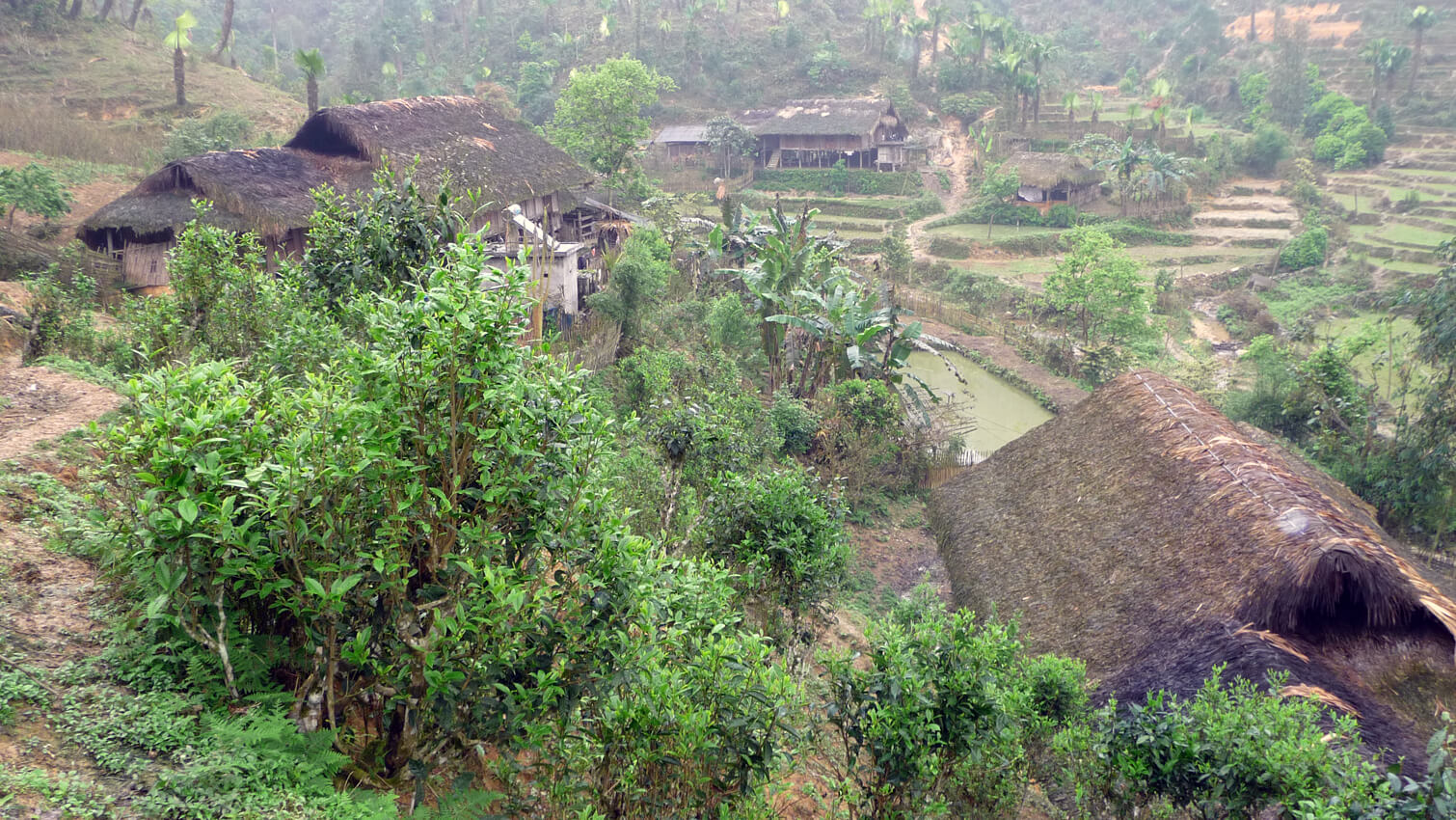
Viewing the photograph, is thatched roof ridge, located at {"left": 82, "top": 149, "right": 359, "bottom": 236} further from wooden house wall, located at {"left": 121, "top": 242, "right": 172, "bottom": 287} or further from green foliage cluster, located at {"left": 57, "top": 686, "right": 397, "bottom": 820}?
green foliage cluster, located at {"left": 57, "top": 686, "right": 397, "bottom": 820}

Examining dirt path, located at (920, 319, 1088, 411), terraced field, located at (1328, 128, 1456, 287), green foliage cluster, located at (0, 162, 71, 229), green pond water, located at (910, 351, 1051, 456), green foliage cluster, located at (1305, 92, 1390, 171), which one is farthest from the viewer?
green foliage cluster, located at (1305, 92, 1390, 171)

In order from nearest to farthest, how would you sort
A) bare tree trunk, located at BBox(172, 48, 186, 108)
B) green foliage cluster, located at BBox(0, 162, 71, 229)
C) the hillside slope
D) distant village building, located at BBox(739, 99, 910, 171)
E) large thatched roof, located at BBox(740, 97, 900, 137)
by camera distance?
1. green foliage cluster, located at BBox(0, 162, 71, 229)
2. the hillside slope
3. bare tree trunk, located at BBox(172, 48, 186, 108)
4. large thatched roof, located at BBox(740, 97, 900, 137)
5. distant village building, located at BBox(739, 99, 910, 171)

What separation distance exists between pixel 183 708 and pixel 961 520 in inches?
333

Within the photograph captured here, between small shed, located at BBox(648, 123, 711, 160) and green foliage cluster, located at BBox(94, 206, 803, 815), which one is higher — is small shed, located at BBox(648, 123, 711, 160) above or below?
above

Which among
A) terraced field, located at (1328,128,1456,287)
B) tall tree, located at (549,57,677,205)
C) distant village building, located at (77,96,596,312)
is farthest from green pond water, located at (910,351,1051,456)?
terraced field, located at (1328,128,1456,287)

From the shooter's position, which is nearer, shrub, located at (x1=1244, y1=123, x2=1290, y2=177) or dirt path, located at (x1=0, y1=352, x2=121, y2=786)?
dirt path, located at (x1=0, y1=352, x2=121, y2=786)

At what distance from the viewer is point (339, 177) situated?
15883mm

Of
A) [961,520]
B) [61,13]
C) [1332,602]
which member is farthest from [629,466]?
[61,13]

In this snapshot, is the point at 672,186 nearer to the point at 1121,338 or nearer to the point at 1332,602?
the point at 1121,338

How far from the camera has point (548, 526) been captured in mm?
3650

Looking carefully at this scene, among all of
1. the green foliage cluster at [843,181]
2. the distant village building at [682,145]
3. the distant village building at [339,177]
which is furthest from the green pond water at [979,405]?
the distant village building at [682,145]

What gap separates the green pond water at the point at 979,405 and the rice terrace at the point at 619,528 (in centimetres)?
15

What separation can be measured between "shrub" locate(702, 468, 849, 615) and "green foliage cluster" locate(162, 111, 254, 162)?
17.1 m

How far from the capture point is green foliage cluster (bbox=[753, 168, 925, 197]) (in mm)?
35219
